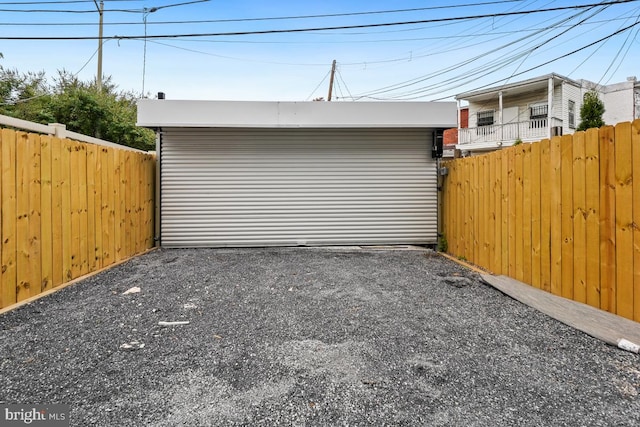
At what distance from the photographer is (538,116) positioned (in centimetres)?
1377

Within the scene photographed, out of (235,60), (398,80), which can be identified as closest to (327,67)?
(398,80)

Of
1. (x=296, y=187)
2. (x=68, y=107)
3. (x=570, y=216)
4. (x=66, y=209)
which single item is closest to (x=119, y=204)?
(x=66, y=209)

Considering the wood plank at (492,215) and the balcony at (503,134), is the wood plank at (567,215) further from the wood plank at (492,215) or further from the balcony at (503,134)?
the balcony at (503,134)

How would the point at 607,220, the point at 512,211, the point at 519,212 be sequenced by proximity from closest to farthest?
the point at 607,220 < the point at 519,212 < the point at 512,211

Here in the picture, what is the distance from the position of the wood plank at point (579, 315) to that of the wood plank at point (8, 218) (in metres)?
5.24

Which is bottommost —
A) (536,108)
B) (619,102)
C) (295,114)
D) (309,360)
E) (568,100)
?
(309,360)

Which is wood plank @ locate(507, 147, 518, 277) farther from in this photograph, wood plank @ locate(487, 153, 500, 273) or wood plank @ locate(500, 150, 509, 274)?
wood plank @ locate(487, 153, 500, 273)

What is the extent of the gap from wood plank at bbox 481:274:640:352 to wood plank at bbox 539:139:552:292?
196mm

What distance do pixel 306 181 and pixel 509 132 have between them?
11.7 meters

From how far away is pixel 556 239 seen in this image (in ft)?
10.9

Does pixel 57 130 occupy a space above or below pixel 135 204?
→ above

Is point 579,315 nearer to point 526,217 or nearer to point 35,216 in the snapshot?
point 526,217

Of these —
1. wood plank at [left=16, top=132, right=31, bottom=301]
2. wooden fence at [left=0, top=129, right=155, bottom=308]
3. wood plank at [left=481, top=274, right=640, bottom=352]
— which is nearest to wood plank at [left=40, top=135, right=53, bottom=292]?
wooden fence at [left=0, top=129, right=155, bottom=308]

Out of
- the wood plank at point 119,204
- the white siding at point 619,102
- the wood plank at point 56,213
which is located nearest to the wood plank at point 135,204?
the wood plank at point 119,204
